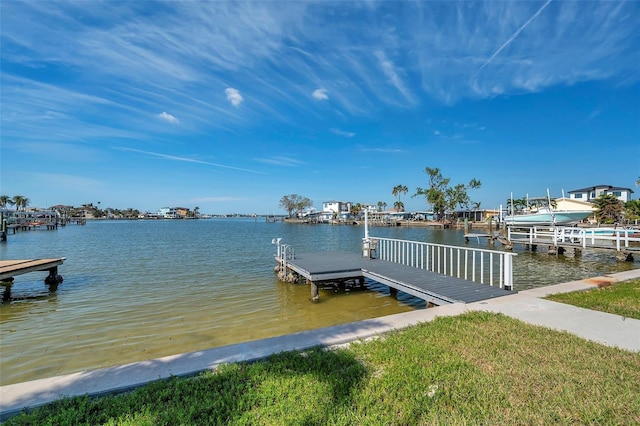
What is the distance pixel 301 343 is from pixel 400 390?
1.63 metres

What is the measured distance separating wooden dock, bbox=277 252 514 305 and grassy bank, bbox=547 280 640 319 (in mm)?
1170

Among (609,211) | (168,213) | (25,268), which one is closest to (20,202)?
(168,213)

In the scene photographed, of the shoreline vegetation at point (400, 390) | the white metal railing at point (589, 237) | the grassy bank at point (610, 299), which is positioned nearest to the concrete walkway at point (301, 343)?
the shoreline vegetation at point (400, 390)

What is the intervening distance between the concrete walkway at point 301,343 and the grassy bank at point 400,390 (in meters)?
0.27

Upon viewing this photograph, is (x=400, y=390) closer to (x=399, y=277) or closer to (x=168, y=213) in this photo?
(x=399, y=277)

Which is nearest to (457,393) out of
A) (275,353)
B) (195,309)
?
(275,353)

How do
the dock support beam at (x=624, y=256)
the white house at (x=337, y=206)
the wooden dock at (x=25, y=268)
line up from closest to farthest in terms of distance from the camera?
1. the wooden dock at (x=25, y=268)
2. the dock support beam at (x=624, y=256)
3. the white house at (x=337, y=206)

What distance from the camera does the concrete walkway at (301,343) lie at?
319 cm

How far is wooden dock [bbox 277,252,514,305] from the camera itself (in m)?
7.29

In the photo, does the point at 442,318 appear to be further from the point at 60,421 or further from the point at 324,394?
the point at 60,421

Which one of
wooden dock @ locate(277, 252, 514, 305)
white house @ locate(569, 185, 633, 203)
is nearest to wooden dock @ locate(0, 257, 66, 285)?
wooden dock @ locate(277, 252, 514, 305)

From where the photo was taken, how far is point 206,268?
16.1 metres

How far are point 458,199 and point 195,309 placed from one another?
243 ft

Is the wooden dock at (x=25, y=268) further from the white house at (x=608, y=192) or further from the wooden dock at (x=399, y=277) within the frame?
the white house at (x=608, y=192)
